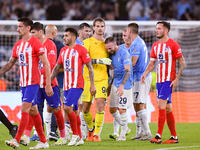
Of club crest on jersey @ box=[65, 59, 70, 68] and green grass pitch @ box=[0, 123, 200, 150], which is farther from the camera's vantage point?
club crest on jersey @ box=[65, 59, 70, 68]

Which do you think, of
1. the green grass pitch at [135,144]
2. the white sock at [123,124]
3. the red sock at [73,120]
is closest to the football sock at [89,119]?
the green grass pitch at [135,144]

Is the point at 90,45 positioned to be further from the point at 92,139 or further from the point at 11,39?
the point at 11,39

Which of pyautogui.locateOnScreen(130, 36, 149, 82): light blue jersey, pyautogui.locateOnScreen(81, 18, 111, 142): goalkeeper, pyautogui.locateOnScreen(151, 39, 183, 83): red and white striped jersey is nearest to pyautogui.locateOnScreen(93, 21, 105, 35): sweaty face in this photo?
pyautogui.locateOnScreen(81, 18, 111, 142): goalkeeper

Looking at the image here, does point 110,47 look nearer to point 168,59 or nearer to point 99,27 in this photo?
point 99,27

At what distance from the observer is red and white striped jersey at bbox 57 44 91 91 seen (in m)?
7.51

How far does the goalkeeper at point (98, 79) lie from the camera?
330 inches

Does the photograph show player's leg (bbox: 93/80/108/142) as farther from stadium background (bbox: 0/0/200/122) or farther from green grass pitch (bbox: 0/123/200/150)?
stadium background (bbox: 0/0/200/122)

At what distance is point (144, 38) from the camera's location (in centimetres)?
1472

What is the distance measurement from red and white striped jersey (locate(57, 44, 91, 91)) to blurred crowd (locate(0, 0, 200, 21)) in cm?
1106

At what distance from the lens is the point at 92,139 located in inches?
340

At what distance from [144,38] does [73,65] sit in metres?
7.52

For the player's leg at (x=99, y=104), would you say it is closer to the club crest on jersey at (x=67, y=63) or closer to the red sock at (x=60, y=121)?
the red sock at (x=60, y=121)

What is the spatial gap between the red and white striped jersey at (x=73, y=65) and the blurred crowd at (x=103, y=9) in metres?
11.1

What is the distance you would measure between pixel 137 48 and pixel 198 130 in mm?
3060
